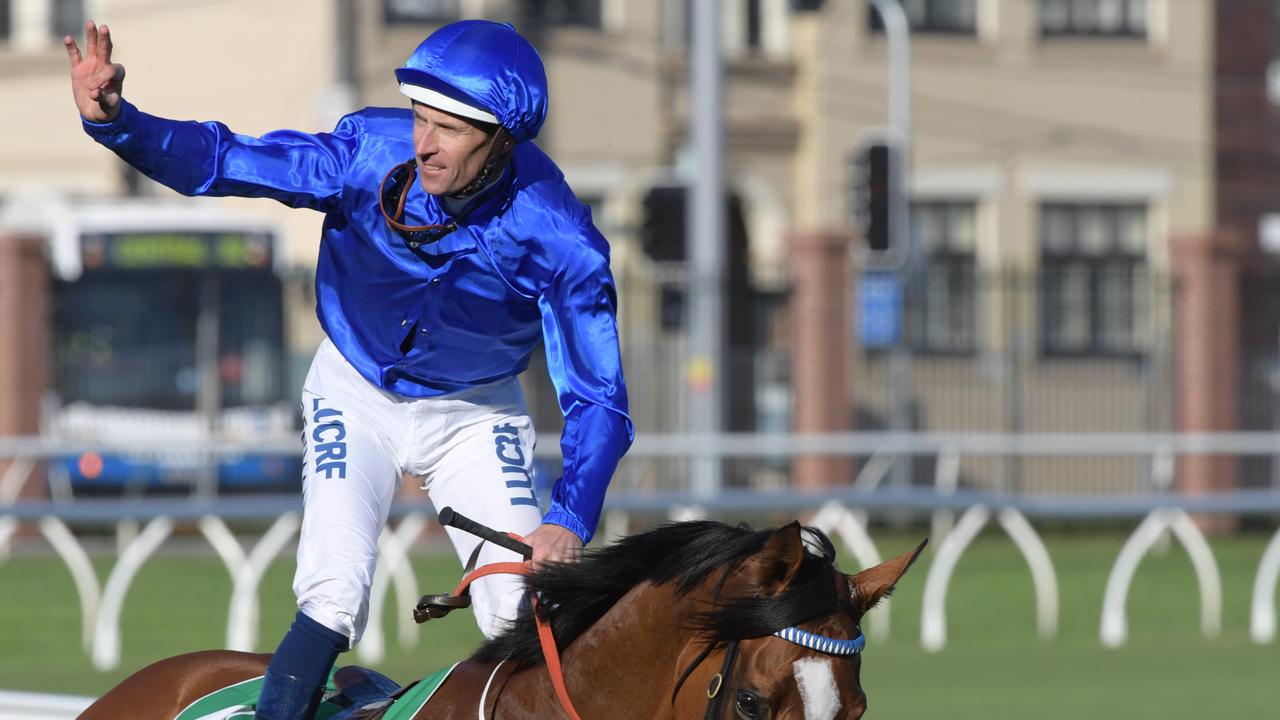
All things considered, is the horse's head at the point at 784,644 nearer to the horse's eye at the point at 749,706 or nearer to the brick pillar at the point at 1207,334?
the horse's eye at the point at 749,706

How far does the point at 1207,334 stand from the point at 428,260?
1776 cm

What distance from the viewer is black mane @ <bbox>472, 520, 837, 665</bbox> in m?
3.14

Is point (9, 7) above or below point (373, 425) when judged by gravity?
above

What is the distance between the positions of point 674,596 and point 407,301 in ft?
3.37

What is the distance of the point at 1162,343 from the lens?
21.1 metres

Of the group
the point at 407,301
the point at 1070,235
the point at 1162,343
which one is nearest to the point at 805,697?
the point at 407,301

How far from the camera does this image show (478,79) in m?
3.75

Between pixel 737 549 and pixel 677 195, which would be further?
pixel 677 195

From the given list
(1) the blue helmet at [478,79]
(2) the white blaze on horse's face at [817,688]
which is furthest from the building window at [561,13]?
(2) the white blaze on horse's face at [817,688]

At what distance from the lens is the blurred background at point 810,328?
1149 centimetres

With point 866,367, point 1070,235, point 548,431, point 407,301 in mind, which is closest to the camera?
point 407,301

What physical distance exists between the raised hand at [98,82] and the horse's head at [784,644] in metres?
1.53

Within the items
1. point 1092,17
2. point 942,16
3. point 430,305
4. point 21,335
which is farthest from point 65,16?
point 430,305

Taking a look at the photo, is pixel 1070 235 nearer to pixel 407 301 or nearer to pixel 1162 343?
pixel 1162 343
